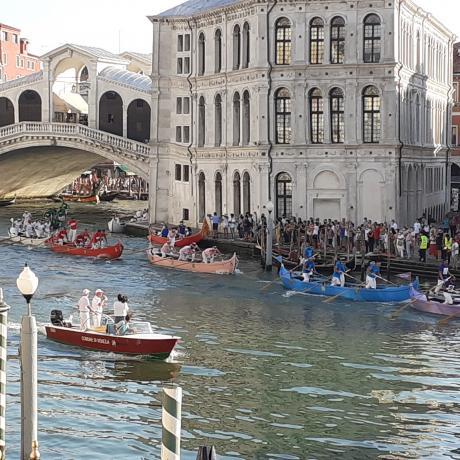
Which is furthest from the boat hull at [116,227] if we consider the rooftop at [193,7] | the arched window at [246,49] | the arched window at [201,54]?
the arched window at [246,49]

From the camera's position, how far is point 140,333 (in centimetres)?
2303

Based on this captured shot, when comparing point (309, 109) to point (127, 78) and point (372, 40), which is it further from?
point (127, 78)

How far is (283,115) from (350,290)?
1254 centimetres

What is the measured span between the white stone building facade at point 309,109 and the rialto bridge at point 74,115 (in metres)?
9.72

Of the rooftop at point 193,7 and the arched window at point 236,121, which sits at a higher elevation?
the rooftop at point 193,7

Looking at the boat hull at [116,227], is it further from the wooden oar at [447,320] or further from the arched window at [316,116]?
the wooden oar at [447,320]

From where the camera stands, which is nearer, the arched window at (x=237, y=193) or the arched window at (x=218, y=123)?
the arched window at (x=237, y=193)

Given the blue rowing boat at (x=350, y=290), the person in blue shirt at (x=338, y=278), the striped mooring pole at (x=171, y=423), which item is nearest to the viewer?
the striped mooring pole at (x=171, y=423)

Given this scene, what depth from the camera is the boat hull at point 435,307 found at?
27.9 meters

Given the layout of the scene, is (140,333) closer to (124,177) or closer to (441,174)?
(441,174)

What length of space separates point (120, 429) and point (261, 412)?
2.55 metres

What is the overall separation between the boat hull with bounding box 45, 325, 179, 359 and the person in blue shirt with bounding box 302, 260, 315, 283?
10034 millimetres

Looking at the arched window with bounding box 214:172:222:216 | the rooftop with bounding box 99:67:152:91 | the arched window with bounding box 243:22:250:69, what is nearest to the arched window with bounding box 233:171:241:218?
the arched window with bounding box 214:172:222:216

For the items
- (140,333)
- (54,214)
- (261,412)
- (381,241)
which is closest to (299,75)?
(381,241)
